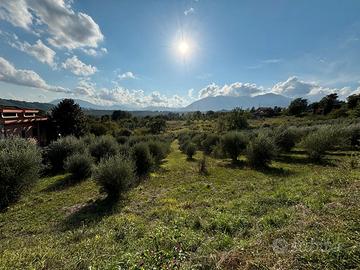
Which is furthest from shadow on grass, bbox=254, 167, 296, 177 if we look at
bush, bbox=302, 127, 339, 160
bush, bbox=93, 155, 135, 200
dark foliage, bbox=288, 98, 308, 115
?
dark foliage, bbox=288, 98, 308, 115

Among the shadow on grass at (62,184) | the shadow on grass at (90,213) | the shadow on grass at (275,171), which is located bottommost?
the shadow on grass at (62,184)

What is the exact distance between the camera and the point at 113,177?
959 cm

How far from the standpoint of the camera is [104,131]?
134 ft

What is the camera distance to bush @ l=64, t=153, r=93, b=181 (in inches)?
548

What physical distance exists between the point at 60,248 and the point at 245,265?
164 inches

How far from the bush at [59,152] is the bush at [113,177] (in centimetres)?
799

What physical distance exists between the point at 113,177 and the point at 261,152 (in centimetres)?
1177

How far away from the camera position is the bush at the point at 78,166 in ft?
45.7

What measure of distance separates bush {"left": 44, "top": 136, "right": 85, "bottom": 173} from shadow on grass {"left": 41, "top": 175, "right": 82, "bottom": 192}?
2739mm

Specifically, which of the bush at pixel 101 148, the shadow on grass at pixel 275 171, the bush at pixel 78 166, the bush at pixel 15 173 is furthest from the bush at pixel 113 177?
the shadow on grass at pixel 275 171

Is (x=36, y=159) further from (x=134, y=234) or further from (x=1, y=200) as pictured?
(x=134, y=234)

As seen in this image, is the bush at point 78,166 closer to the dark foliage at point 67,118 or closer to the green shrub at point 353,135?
the dark foliage at point 67,118

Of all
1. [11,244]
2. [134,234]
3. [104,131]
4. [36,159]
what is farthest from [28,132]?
[134,234]

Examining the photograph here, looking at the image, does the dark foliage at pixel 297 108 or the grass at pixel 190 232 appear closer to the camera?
the grass at pixel 190 232
